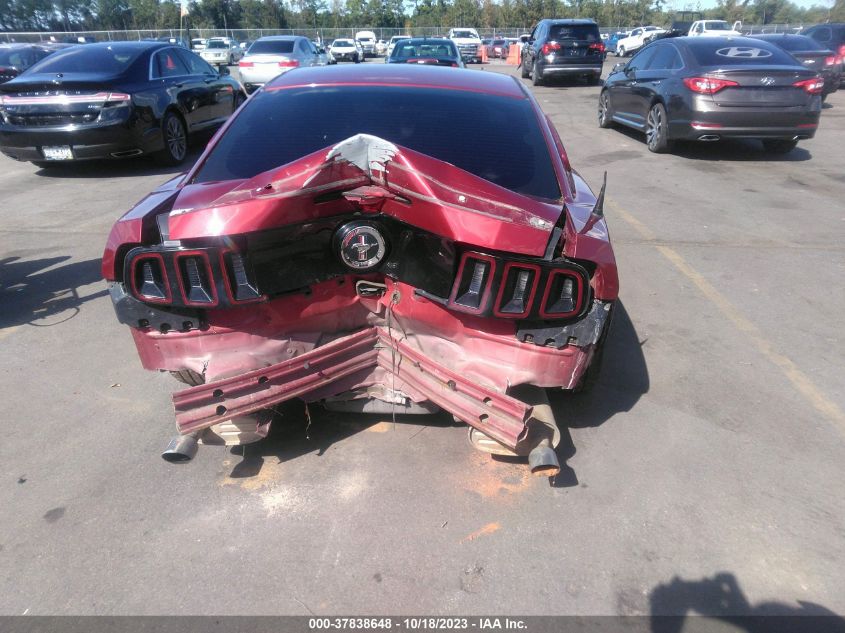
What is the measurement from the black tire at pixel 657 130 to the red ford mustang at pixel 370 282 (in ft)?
26.6

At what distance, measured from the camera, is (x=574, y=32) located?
2059cm

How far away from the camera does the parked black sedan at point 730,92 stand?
30.4 feet

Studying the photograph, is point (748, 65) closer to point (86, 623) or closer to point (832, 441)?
point (832, 441)

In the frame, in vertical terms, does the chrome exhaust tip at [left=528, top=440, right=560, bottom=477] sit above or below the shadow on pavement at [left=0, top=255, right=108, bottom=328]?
above

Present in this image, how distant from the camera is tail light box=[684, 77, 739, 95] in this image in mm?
9312

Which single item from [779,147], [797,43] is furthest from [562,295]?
[797,43]

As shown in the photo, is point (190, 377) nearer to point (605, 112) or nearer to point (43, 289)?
point (43, 289)

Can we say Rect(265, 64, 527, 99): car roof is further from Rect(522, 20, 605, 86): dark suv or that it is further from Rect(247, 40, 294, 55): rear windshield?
Rect(522, 20, 605, 86): dark suv

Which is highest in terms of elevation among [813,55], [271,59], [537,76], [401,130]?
[401,130]

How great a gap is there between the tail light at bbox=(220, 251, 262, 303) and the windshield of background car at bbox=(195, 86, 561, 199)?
77cm

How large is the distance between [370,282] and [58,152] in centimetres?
789

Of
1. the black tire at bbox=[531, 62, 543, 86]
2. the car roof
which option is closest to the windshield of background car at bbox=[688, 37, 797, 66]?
the car roof

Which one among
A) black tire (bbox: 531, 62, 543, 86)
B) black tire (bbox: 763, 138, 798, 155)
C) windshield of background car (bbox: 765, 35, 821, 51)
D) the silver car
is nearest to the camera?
black tire (bbox: 763, 138, 798, 155)

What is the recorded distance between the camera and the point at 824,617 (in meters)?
2.33
